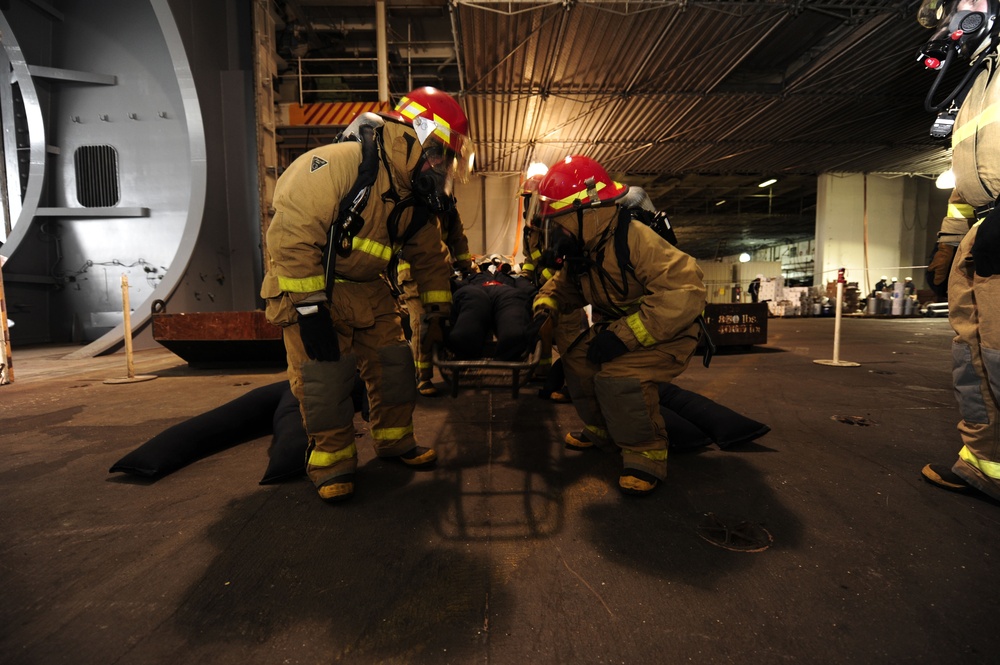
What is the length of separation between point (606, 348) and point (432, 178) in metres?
1.25

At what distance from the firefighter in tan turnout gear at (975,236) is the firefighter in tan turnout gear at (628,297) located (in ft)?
3.64

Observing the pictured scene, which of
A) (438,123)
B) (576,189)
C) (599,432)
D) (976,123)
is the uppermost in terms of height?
(438,123)

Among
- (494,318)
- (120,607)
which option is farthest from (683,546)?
(494,318)

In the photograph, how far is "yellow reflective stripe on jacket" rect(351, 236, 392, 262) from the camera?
209 cm

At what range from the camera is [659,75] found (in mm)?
7949

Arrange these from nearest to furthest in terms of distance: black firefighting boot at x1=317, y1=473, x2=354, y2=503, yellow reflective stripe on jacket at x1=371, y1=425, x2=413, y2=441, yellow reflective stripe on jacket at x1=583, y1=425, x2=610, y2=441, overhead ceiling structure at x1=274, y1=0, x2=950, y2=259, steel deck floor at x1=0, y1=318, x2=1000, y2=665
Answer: steel deck floor at x1=0, y1=318, x2=1000, y2=665
black firefighting boot at x1=317, y1=473, x2=354, y2=503
yellow reflective stripe on jacket at x1=371, y1=425, x2=413, y2=441
yellow reflective stripe on jacket at x1=583, y1=425, x2=610, y2=441
overhead ceiling structure at x1=274, y1=0, x2=950, y2=259

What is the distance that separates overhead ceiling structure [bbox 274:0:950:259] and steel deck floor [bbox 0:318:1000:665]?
6.63 metres

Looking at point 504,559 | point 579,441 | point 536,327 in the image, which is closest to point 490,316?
point 536,327

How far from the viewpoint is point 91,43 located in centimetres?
846

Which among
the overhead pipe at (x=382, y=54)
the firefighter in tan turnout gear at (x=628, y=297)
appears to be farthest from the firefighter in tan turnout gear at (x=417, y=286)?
the overhead pipe at (x=382, y=54)

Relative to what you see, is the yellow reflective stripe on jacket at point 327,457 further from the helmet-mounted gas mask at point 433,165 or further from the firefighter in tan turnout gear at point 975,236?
the firefighter in tan turnout gear at point 975,236

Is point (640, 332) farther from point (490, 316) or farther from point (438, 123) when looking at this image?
point (490, 316)

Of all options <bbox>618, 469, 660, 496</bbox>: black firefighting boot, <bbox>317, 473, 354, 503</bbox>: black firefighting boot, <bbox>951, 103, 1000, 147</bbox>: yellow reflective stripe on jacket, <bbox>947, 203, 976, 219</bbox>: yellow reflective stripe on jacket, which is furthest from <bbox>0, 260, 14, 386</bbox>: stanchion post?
<bbox>947, 203, 976, 219</bbox>: yellow reflective stripe on jacket

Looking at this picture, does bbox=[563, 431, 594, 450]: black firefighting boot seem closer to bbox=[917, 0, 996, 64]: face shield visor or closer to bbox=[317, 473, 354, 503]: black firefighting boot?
bbox=[317, 473, 354, 503]: black firefighting boot
